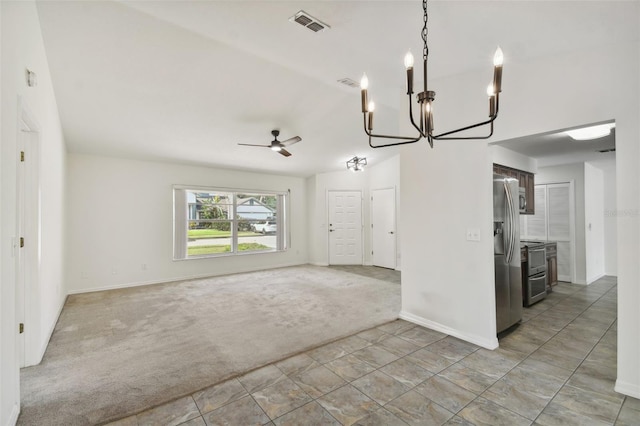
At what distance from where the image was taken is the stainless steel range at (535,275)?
156 inches

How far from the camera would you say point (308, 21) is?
2287mm

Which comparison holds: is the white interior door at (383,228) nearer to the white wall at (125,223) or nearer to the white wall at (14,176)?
the white wall at (125,223)

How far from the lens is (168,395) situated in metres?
2.07

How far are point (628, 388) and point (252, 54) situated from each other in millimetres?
4209

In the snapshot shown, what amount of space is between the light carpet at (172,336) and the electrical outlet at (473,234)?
1399 millimetres

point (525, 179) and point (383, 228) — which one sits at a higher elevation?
point (525, 179)

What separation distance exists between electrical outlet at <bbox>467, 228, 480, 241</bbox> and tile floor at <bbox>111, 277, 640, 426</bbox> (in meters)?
1.04

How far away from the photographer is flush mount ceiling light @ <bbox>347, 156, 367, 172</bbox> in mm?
6379

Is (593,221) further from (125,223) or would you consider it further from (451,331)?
(125,223)

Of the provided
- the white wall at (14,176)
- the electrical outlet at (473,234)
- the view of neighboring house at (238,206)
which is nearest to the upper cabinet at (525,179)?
the electrical outlet at (473,234)

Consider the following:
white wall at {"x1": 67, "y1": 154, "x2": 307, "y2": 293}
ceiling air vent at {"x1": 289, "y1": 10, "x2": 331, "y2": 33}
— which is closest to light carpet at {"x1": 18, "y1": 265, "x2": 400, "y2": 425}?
white wall at {"x1": 67, "y1": 154, "x2": 307, "y2": 293}

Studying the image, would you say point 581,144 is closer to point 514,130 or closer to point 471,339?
point 514,130

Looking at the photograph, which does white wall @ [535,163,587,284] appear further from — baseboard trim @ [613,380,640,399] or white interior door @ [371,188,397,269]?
baseboard trim @ [613,380,640,399]

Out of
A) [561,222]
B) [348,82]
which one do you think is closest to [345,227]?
[561,222]
